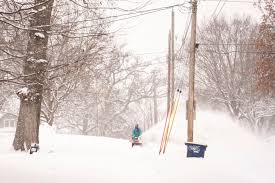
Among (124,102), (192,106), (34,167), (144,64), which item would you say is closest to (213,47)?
(144,64)

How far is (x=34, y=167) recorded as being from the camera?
863cm

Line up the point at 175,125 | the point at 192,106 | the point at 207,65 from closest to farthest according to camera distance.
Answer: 1. the point at 192,106
2. the point at 175,125
3. the point at 207,65

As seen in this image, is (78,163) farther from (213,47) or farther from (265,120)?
(265,120)

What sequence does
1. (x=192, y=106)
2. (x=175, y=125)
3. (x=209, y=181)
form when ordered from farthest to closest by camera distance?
(x=175, y=125), (x=192, y=106), (x=209, y=181)

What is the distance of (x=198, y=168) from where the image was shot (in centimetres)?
991

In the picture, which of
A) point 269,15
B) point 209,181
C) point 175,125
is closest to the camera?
point 209,181

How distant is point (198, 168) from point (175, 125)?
16913 millimetres

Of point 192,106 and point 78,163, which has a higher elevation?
point 192,106

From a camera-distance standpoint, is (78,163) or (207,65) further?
(207,65)

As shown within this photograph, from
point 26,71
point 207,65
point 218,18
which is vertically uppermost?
point 218,18

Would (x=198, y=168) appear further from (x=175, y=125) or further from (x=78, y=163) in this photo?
(x=175, y=125)

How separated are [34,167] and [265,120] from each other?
34.1 metres

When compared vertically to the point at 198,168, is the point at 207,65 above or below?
above

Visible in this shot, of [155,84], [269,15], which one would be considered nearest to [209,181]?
[269,15]
